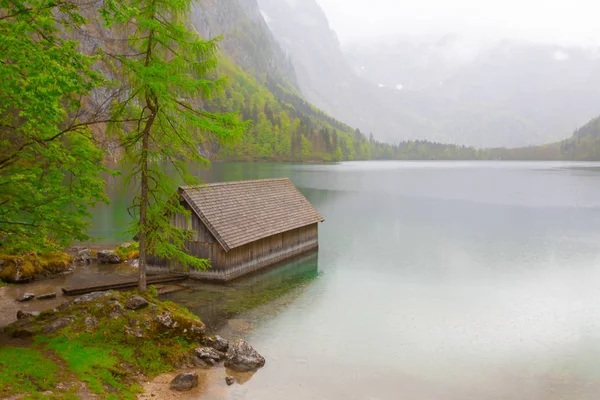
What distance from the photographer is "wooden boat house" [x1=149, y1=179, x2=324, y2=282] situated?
102 feet

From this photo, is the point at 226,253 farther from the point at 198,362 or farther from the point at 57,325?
the point at 57,325

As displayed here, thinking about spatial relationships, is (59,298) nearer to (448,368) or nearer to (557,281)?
(448,368)

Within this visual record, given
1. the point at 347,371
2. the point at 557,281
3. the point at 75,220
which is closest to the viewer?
the point at 75,220

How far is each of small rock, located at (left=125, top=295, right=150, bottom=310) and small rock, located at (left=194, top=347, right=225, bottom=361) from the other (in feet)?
10.8

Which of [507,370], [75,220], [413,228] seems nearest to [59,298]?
[75,220]

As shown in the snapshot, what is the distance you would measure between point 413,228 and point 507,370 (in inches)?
1588

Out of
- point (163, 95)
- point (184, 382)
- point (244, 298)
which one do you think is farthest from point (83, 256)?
point (184, 382)

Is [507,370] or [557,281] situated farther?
[557,281]

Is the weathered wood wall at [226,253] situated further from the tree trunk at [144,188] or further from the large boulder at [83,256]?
the large boulder at [83,256]

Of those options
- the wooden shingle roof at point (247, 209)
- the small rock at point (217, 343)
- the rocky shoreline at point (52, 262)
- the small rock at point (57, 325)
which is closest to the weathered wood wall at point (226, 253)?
the wooden shingle roof at point (247, 209)

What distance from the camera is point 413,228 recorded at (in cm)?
6072

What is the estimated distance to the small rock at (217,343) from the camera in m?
20.7

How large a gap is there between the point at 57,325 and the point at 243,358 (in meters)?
7.99

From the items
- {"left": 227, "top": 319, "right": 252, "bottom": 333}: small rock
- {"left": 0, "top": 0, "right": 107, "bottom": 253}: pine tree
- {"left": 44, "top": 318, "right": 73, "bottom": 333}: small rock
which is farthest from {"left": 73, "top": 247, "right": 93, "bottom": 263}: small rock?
{"left": 44, "top": 318, "right": 73, "bottom": 333}: small rock
